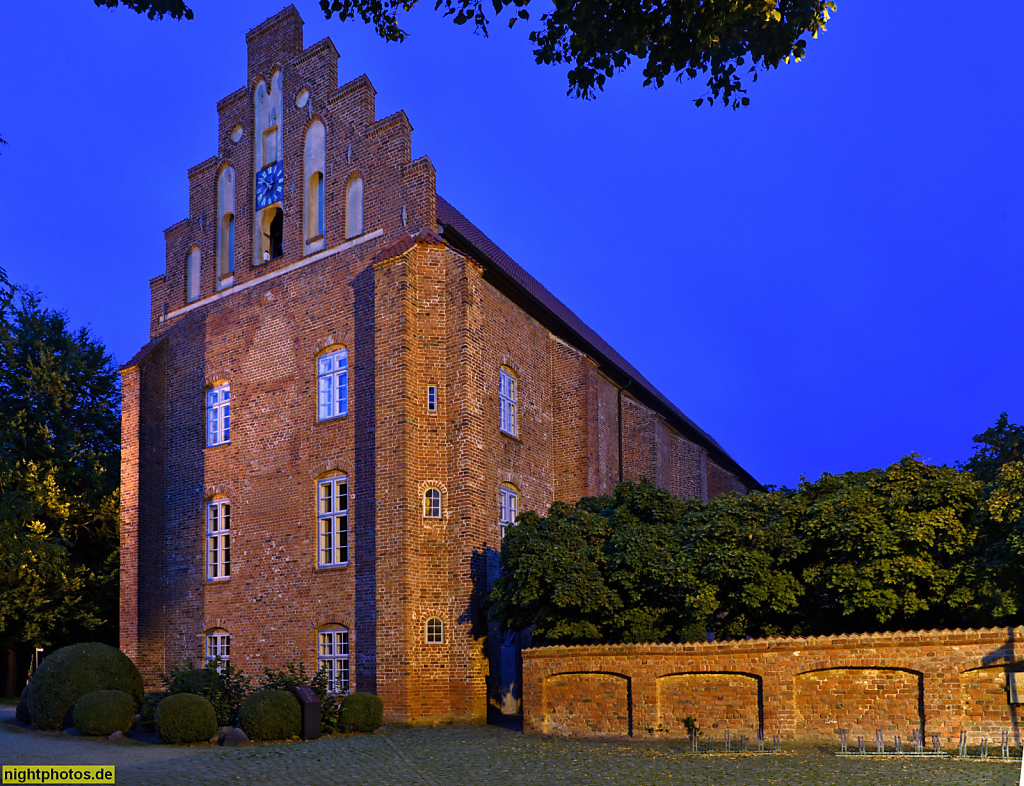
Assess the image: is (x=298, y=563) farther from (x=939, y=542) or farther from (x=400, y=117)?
(x=939, y=542)

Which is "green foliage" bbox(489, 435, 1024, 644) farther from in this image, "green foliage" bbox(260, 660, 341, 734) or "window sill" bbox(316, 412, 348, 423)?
"window sill" bbox(316, 412, 348, 423)

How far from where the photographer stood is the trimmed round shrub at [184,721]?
53.8 feet

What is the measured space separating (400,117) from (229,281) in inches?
282

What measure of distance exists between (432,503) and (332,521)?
2.91 m

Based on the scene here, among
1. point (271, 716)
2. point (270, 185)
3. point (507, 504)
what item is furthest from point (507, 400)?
point (271, 716)

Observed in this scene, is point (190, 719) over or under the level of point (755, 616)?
under

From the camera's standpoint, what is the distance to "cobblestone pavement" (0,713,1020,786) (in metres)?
12.1

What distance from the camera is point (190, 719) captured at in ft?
54.0

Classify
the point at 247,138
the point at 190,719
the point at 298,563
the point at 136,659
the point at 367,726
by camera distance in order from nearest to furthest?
the point at 190,719
the point at 367,726
the point at 298,563
the point at 136,659
the point at 247,138

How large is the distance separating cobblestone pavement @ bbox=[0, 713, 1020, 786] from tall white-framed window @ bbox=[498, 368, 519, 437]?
30.1 ft

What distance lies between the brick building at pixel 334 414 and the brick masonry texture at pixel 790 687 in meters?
3.84

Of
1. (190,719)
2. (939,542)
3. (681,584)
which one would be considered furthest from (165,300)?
(939,542)

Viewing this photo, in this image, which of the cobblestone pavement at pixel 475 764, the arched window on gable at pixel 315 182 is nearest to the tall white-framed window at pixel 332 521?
the cobblestone pavement at pixel 475 764

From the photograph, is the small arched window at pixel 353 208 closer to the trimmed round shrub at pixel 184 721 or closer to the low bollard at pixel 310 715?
the low bollard at pixel 310 715
